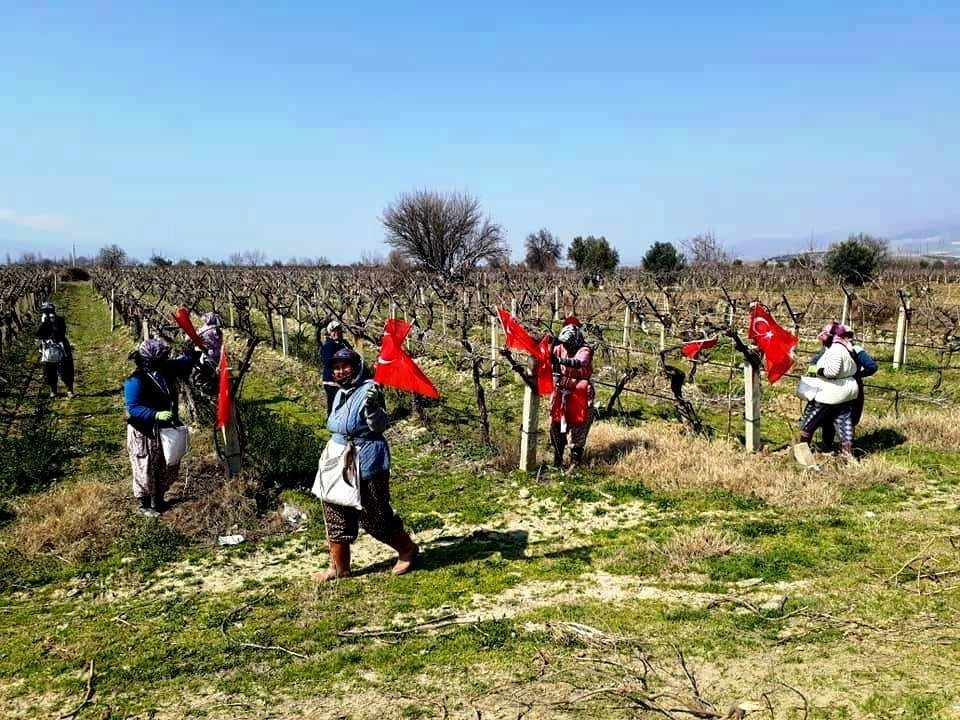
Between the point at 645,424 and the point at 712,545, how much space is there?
4.46 m

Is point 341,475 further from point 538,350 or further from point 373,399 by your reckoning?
point 538,350

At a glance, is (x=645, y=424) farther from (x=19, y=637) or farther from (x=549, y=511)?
(x=19, y=637)

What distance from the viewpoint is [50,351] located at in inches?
416

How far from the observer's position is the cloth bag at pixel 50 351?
10.5 meters

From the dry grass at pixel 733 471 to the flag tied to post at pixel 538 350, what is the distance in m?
1.14

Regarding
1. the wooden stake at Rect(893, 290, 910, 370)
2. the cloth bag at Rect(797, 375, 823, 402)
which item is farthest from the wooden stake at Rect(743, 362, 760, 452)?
the wooden stake at Rect(893, 290, 910, 370)

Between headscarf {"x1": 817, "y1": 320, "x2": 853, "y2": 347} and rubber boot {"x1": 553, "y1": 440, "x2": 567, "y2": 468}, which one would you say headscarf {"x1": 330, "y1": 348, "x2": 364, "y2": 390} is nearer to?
rubber boot {"x1": 553, "y1": 440, "x2": 567, "y2": 468}

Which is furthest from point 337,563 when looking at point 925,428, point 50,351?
point 50,351

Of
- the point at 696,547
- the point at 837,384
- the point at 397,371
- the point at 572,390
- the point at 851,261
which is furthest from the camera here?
the point at 851,261

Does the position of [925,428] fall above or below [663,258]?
below

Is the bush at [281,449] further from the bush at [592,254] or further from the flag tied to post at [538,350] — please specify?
the bush at [592,254]

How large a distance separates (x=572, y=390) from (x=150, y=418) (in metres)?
4.00

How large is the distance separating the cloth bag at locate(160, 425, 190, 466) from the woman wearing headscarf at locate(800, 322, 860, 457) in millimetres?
6206

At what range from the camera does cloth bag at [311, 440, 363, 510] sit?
14.7ft
